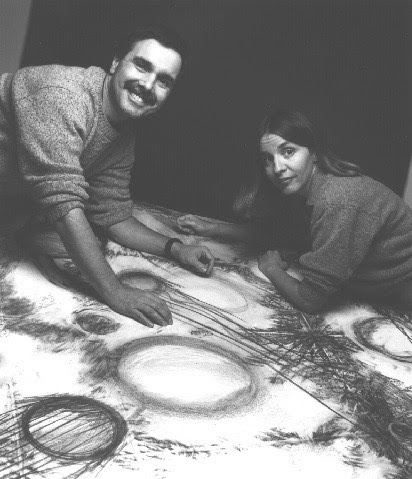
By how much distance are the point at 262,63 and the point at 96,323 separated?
1.11 metres

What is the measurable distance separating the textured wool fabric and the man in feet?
1.09

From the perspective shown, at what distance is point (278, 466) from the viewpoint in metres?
0.98

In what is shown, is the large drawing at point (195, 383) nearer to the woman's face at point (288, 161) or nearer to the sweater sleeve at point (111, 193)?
the sweater sleeve at point (111, 193)

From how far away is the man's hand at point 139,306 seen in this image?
4.46 ft

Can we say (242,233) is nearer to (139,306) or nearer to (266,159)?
(266,159)

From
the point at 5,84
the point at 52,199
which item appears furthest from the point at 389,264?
the point at 5,84

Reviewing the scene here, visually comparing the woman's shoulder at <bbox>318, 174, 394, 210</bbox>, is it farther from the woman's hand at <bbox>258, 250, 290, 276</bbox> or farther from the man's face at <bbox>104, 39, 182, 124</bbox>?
the man's face at <bbox>104, 39, 182, 124</bbox>

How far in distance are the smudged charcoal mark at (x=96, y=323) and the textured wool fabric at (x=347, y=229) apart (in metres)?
0.51

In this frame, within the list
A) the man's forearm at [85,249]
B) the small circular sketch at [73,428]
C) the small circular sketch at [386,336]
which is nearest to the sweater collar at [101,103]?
the man's forearm at [85,249]

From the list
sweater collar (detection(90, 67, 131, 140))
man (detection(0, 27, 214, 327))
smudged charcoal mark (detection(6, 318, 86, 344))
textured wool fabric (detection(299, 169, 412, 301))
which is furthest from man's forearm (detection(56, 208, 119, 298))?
textured wool fabric (detection(299, 169, 412, 301))

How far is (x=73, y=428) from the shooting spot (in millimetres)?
982

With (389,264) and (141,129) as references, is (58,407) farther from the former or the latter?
(141,129)

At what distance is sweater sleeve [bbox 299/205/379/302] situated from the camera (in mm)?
1468

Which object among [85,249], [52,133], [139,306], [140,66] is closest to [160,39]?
[140,66]
